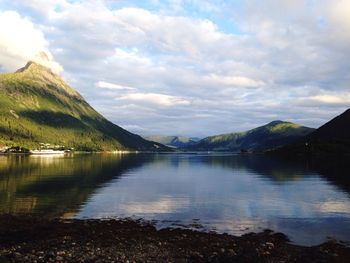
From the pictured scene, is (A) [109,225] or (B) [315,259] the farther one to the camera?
(A) [109,225]

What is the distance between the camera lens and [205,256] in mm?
43125

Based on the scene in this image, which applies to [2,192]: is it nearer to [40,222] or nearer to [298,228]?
[40,222]

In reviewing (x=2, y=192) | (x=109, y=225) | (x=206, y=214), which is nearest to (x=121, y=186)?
(x=2, y=192)

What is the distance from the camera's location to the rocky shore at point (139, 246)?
41.7 meters

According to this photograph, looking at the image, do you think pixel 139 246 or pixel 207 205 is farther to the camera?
pixel 207 205

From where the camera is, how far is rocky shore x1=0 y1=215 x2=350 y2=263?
4172cm

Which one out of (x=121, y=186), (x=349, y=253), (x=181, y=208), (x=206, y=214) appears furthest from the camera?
(x=121, y=186)

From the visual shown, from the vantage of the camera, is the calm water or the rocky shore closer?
the rocky shore

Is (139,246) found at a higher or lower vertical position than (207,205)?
higher

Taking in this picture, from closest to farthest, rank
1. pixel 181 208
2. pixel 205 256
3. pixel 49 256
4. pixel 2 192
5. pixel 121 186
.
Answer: pixel 49 256, pixel 205 256, pixel 181 208, pixel 2 192, pixel 121 186

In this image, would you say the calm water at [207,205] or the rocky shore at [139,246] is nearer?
the rocky shore at [139,246]

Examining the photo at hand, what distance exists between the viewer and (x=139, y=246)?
47531 millimetres

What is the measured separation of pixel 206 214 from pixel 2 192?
55433 mm

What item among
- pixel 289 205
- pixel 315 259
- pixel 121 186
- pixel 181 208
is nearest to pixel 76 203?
pixel 181 208
